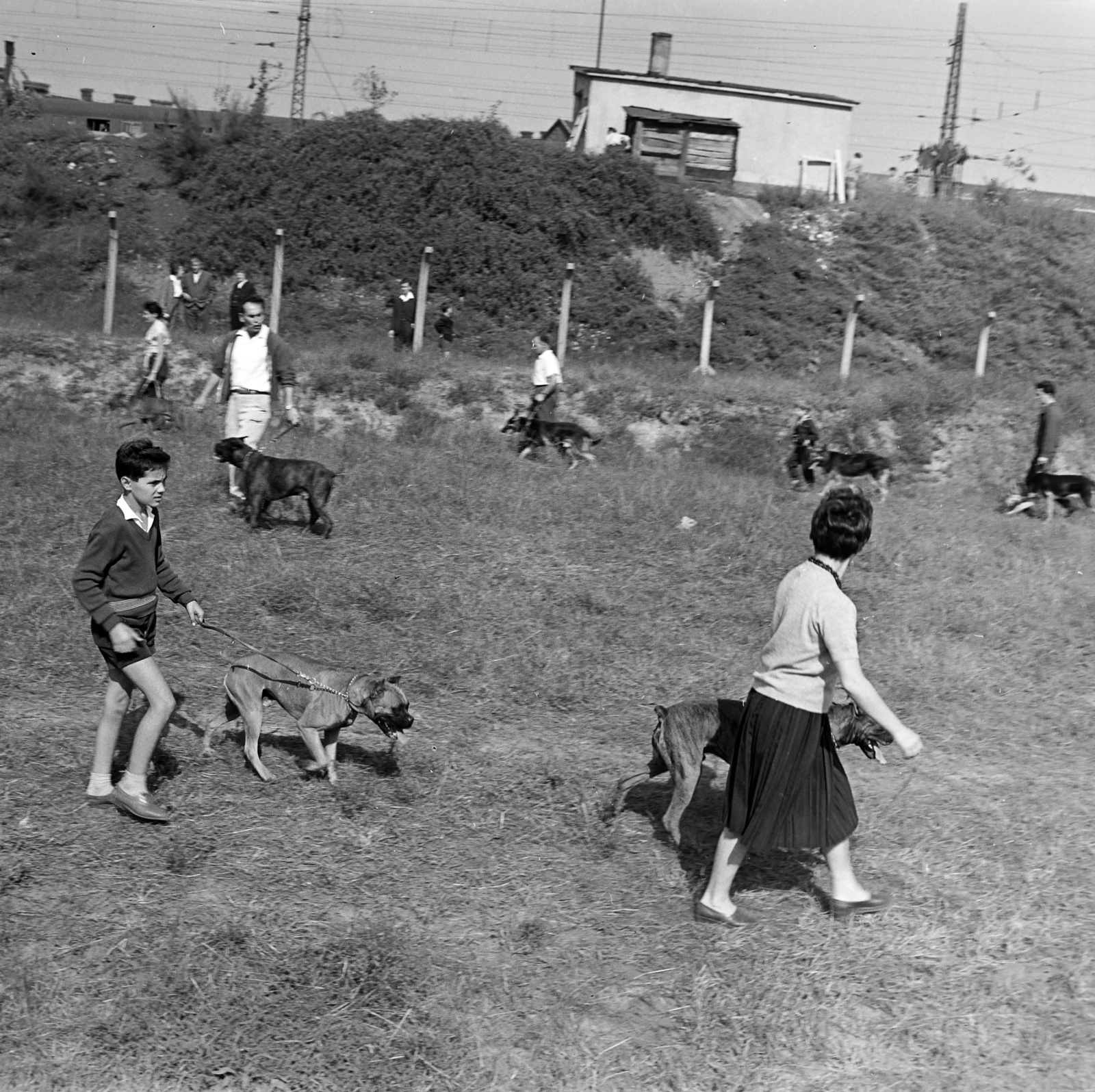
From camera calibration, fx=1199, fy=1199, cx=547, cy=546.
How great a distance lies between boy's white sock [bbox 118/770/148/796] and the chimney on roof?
33909 mm

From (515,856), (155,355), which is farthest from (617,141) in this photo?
(515,856)

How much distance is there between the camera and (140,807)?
205 inches

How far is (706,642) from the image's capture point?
28.0 feet

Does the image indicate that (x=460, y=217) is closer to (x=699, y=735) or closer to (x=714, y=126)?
(x=714, y=126)

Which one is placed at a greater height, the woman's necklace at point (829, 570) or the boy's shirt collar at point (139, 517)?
the woman's necklace at point (829, 570)

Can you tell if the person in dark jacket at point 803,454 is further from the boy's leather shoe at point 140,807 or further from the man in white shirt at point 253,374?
the boy's leather shoe at point 140,807

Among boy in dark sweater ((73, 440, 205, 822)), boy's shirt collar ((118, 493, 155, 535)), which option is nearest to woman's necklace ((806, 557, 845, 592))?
boy in dark sweater ((73, 440, 205, 822))

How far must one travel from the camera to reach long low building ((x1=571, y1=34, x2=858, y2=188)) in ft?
109

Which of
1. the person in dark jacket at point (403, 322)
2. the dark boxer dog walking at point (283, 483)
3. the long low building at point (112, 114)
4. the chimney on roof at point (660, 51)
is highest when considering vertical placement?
the chimney on roof at point (660, 51)

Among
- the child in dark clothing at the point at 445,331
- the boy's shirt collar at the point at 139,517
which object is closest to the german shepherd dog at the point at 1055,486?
the child in dark clothing at the point at 445,331

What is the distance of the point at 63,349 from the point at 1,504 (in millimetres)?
7631

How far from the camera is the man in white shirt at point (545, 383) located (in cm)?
1584

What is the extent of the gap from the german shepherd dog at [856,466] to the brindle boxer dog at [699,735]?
9.59 meters

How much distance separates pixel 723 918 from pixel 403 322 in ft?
56.2
